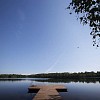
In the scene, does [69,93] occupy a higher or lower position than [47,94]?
higher

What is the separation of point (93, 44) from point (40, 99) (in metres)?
6.17

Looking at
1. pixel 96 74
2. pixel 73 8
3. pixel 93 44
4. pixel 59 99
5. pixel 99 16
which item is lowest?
pixel 59 99

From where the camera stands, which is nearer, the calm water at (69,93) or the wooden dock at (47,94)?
the wooden dock at (47,94)

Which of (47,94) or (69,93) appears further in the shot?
(69,93)

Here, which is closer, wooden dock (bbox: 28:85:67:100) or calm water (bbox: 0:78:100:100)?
wooden dock (bbox: 28:85:67:100)

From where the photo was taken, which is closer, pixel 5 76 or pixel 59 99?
pixel 59 99

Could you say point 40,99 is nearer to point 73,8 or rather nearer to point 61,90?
point 73,8

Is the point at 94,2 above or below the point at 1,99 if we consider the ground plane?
above

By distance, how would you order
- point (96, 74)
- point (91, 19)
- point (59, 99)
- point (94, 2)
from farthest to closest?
point (96, 74)
point (59, 99)
point (91, 19)
point (94, 2)

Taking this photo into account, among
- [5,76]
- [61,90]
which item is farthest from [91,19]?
[5,76]

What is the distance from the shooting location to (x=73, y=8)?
1598 centimetres

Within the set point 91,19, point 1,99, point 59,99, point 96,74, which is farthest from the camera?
point 96,74

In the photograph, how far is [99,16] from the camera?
14.9m

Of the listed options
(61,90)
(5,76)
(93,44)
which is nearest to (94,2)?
(93,44)
